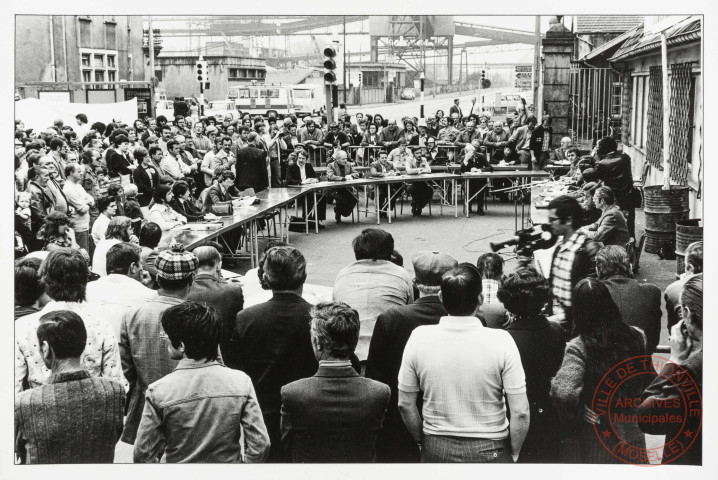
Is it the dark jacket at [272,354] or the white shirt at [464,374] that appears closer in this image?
the white shirt at [464,374]

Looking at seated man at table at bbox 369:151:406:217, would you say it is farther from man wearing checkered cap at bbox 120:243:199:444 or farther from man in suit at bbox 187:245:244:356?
man wearing checkered cap at bbox 120:243:199:444

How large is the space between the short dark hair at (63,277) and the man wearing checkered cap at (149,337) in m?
0.31

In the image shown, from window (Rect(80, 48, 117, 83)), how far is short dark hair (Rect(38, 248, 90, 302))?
19.3 metres

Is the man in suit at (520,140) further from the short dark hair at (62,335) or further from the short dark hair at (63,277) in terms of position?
the short dark hair at (62,335)

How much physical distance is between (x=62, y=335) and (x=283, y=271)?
50.9 inches

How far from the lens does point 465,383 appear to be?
13.0 ft

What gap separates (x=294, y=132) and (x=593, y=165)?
30.8 ft

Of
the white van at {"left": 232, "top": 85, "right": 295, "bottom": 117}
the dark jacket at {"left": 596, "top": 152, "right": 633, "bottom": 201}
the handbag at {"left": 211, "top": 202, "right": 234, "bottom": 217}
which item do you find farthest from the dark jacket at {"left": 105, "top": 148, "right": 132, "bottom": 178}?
the white van at {"left": 232, "top": 85, "right": 295, "bottom": 117}

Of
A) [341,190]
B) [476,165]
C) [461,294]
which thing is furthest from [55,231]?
[476,165]

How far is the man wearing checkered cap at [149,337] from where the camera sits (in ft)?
15.5

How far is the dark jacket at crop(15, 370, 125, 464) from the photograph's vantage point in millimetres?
3736

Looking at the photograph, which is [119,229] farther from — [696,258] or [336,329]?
[696,258]

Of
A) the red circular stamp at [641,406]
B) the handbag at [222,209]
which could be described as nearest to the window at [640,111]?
the handbag at [222,209]
